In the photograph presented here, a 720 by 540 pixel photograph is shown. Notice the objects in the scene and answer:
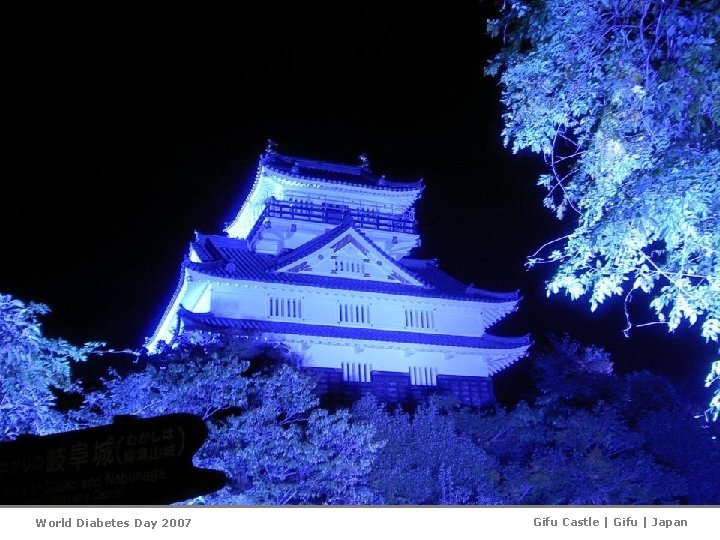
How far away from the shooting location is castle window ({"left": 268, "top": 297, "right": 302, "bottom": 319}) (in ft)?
68.5

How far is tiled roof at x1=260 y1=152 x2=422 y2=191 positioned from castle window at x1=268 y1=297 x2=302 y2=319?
5553 mm

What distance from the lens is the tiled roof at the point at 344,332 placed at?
1897cm

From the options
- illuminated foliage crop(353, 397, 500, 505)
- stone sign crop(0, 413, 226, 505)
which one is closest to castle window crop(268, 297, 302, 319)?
illuminated foliage crop(353, 397, 500, 505)

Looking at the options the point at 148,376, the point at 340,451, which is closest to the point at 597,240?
the point at 340,451

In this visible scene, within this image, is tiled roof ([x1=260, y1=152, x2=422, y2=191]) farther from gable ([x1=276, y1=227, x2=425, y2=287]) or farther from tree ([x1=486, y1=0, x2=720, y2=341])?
tree ([x1=486, y1=0, x2=720, y2=341])

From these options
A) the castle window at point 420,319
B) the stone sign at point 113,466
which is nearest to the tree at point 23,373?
the stone sign at point 113,466

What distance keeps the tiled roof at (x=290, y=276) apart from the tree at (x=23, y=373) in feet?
35.5

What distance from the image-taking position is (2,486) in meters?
5.04

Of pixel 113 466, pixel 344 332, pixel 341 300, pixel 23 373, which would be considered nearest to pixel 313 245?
pixel 341 300

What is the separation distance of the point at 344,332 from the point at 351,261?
9.42ft

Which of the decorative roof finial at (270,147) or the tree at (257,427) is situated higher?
the decorative roof finial at (270,147)

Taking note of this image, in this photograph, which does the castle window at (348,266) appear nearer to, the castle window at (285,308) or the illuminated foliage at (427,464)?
the castle window at (285,308)

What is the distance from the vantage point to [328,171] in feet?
86.5
